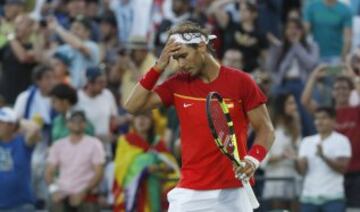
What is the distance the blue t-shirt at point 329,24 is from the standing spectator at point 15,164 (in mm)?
5091

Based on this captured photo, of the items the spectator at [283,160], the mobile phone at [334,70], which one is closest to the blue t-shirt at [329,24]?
the mobile phone at [334,70]

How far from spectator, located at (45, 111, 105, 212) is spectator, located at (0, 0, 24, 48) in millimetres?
3750

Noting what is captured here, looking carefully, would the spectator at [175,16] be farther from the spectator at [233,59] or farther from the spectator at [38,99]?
the spectator at [38,99]

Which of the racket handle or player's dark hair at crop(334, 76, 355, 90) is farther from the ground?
the racket handle

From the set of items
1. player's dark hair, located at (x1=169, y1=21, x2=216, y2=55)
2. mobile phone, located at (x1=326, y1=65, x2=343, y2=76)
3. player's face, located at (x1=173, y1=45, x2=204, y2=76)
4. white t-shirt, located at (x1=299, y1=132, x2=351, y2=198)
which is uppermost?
player's dark hair, located at (x1=169, y1=21, x2=216, y2=55)

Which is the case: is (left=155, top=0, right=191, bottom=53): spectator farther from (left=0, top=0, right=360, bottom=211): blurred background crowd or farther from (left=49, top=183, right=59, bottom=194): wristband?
(left=49, top=183, right=59, bottom=194): wristband

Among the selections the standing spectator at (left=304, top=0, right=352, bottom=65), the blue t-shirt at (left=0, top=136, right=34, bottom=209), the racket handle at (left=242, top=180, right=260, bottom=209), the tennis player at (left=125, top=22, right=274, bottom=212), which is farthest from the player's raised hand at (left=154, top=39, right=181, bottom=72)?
the standing spectator at (left=304, top=0, right=352, bottom=65)

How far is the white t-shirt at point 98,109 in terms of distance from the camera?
51.4 ft

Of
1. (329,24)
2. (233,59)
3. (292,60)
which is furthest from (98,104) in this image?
(329,24)

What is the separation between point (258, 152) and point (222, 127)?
0.33 m

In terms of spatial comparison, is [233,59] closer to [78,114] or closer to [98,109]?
[98,109]

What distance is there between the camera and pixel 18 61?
17.2 meters

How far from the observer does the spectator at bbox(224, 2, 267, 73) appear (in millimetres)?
17156

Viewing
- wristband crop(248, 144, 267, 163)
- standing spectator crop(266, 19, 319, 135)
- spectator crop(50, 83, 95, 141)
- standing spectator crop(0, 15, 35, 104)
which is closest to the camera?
wristband crop(248, 144, 267, 163)
